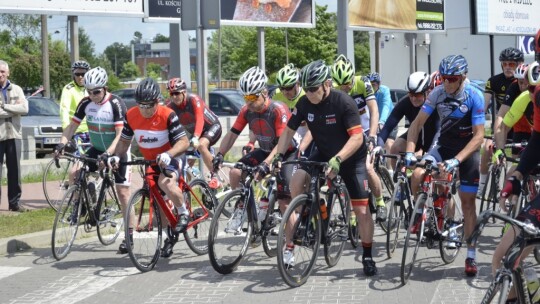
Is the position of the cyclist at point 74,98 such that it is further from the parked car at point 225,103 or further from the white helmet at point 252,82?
the parked car at point 225,103

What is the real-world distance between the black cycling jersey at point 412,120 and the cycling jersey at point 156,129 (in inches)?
90.4

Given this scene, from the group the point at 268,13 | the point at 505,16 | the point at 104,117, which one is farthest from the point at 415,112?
the point at 505,16

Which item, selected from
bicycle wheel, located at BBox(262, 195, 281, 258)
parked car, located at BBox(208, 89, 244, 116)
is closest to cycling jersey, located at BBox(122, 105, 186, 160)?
bicycle wheel, located at BBox(262, 195, 281, 258)

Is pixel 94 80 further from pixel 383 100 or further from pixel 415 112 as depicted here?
pixel 383 100

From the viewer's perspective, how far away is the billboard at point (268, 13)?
858 inches

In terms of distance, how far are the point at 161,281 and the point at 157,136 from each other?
1586mm

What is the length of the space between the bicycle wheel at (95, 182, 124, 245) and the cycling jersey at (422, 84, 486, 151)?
3.69 metres

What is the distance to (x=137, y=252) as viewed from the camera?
9.43 m

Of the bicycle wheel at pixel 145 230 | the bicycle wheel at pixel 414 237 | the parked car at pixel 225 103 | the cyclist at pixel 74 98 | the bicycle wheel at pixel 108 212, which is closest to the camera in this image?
the bicycle wheel at pixel 414 237

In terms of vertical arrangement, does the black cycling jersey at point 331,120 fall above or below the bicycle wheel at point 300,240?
above

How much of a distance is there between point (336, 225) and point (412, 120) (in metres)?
1.94

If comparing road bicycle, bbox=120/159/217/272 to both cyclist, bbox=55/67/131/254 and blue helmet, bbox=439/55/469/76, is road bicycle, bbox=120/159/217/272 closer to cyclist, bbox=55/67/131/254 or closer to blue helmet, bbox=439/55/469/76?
cyclist, bbox=55/67/131/254

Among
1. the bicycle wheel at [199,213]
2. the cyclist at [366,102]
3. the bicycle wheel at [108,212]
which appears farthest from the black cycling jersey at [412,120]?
the bicycle wheel at [108,212]

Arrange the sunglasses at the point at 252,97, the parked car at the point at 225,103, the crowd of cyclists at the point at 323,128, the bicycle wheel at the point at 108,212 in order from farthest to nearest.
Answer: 1. the parked car at the point at 225,103
2. the bicycle wheel at the point at 108,212
3. the sunglasses at the point at 252,97
4. the crowd of cyclists at the point at 323,128
